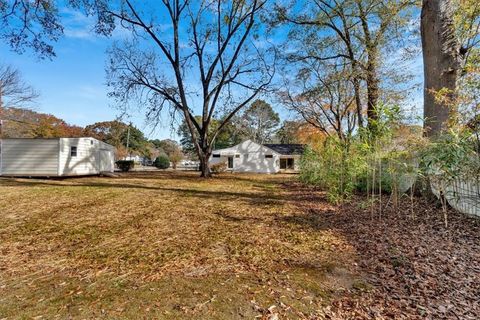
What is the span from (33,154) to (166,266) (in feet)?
47.9

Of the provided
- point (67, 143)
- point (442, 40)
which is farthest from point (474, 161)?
point (67, 143)

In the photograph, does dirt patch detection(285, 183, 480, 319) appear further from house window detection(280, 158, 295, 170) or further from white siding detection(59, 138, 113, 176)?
house window detection(280, 158, 295, 170)

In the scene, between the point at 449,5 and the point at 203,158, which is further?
the point at 203,158

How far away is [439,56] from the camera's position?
5.03m

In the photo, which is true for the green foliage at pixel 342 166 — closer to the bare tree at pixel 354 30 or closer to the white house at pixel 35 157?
the bare tree at pixel 354 30

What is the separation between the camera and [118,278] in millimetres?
2377

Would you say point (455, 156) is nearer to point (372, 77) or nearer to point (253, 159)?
point (372, 77)

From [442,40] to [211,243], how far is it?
19.0 feet

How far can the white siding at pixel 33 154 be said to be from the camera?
13188 millimetres

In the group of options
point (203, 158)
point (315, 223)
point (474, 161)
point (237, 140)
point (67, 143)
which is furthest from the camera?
point (237, 140)

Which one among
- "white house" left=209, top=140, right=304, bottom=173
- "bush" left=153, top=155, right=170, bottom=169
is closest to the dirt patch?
"white house" left=209, top=140, right=304, bottom=173

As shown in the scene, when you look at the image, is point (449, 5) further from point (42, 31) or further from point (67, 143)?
point (67, 143)

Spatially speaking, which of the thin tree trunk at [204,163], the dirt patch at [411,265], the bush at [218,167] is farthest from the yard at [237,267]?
the bush at [218,167]

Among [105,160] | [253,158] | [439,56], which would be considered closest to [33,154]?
[105,160]
